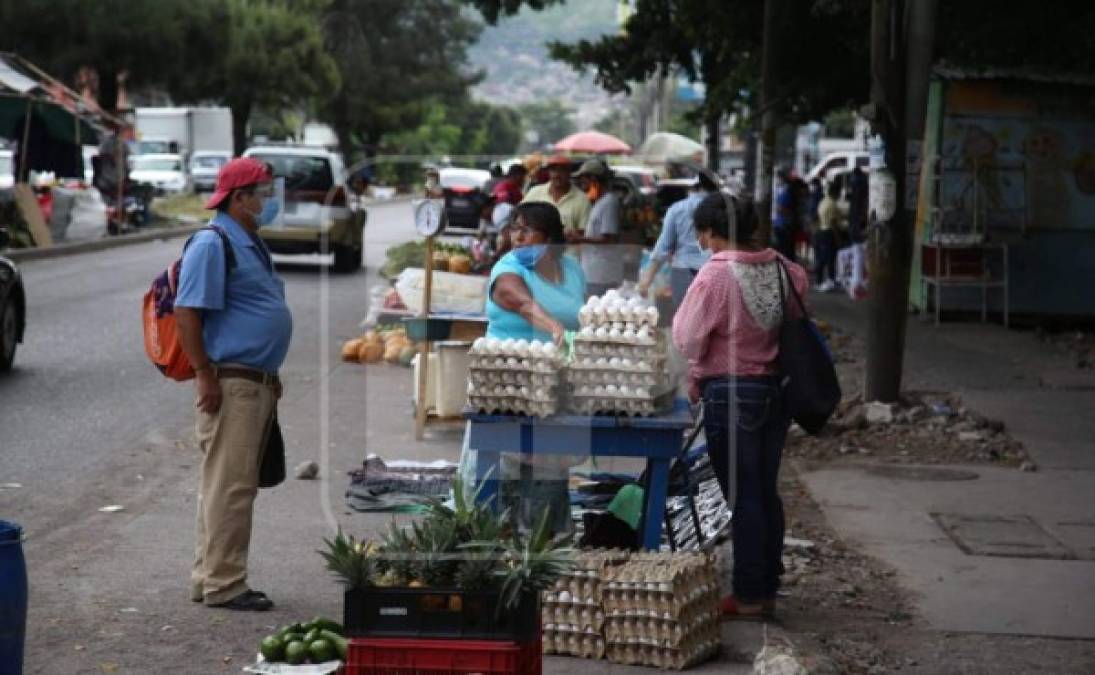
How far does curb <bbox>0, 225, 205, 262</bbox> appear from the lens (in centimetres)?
3127

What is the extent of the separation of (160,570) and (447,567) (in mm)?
3200

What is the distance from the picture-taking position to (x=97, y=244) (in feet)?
116

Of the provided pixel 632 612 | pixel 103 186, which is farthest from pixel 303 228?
pixel 632 612

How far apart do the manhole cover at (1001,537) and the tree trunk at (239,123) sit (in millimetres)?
50145

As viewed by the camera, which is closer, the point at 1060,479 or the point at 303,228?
the point at 1060,479

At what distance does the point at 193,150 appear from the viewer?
66.9 metres

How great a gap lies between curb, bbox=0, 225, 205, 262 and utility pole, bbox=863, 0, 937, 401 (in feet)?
49.6

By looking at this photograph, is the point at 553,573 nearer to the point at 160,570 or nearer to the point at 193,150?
the point at 160,570

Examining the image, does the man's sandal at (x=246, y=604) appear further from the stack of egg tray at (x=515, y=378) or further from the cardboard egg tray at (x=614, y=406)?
the cardboard egg tray at (x=614, y=406)

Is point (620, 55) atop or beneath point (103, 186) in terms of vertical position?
atop

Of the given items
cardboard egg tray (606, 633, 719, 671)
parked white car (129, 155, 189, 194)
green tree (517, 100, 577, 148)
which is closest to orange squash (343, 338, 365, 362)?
cardboard egg tray (606, 633, 719, 671)

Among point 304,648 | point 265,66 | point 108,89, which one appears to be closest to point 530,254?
point 304,648

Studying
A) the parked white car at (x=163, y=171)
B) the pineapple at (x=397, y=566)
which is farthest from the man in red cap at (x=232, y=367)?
the parked white car at (x=163, y=171)

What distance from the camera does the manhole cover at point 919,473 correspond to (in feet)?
38.7
